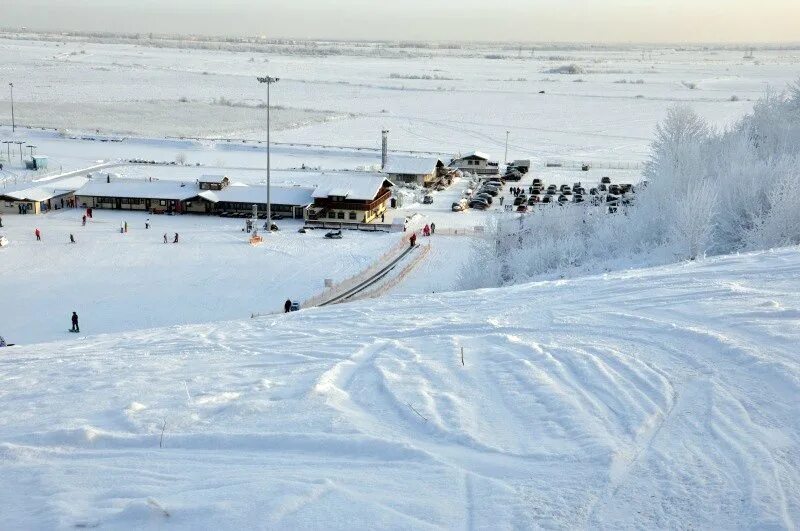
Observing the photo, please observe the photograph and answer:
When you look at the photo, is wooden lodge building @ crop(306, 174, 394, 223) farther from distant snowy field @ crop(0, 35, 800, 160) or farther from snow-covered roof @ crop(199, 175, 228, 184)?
distant snowy field @ crop(0, 35, 800, 160)

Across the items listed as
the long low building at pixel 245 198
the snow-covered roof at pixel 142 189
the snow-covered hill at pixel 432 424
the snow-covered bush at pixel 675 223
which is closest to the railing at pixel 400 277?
A: the snow-covered bush at pixel 675 223

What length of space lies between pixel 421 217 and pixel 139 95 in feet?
149

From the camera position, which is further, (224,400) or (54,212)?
→ (54,212)

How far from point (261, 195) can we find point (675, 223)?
47.8 feet

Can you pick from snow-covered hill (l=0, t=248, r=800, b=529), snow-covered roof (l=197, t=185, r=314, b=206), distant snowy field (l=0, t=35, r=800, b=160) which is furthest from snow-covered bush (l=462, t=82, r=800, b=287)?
distant snowy field (l=0, t=35, r=800, b=160)

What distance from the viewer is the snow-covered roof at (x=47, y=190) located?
24.0m

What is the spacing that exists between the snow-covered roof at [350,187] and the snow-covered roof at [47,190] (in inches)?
344

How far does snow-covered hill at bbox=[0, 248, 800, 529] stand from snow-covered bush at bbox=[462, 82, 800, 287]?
5669 mm

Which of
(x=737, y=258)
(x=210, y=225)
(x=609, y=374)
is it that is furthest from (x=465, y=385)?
(x=210, y=225)

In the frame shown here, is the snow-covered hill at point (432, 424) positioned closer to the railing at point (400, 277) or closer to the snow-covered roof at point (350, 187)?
the railing at point (400, 277)

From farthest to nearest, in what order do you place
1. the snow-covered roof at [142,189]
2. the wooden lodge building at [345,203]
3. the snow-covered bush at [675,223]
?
1. the snow-covered roof at [142,189]
2. the wooden lodge building at [345,203]
3. the snow-covered bush at [675,223]

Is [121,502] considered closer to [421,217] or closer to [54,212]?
[421,217]

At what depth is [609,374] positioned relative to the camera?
19.9 feet

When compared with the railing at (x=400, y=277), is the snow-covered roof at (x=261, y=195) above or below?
above
